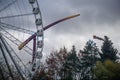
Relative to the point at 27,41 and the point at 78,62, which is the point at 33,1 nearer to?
the point at 27,41

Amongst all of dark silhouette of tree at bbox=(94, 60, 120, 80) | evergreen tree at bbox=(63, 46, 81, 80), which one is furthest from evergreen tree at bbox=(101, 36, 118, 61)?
evergreen tree at bbox=(63, 46, 81, 80)

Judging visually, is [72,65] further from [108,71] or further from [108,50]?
[108,71]

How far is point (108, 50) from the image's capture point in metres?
50.4

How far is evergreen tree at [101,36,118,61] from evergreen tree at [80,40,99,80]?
10235 mm

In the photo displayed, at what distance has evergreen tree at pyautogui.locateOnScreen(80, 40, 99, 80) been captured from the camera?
61.3 metres

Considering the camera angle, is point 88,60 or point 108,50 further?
point 88,60

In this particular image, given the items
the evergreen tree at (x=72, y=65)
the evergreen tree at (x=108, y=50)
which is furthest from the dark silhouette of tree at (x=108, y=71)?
the evergreen tree at (x=72, y=65)

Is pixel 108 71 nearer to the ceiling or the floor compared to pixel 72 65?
nearer to the ceiling

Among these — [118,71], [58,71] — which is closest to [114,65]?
[118,71]

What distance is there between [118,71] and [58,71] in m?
15.9

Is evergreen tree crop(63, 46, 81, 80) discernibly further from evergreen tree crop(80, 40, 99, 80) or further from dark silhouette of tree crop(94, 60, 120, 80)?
dark silhouette of tree crop(94, 60, 120, 80)

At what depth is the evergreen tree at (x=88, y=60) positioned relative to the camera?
61.3 meters

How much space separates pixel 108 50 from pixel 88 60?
503 inches

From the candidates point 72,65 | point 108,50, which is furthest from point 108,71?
point 72,65
